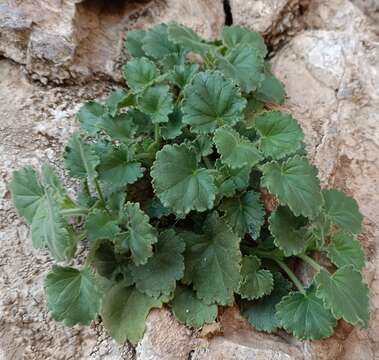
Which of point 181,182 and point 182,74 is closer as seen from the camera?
point 181,182

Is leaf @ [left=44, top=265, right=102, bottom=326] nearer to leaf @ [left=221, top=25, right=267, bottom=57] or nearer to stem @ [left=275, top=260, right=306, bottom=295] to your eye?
stem @ [left=275, top=260, right=306, bottom=295]

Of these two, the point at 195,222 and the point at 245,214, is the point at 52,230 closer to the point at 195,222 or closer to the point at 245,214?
the point at 195,222

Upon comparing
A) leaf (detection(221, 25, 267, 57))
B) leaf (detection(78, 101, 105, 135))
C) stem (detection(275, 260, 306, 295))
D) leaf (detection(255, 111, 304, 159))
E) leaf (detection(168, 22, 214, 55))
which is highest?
leaf (detection(221, 25, 267, 57))

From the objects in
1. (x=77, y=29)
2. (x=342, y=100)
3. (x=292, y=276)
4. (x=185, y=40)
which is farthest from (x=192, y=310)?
(x=77, y=29)

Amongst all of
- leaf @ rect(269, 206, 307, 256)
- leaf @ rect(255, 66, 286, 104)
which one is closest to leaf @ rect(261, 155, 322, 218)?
leaf @ rect(269, 206, 307, 256)

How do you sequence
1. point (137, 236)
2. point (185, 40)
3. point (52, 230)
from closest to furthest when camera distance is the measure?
point (52, 230) < point (137, 236) < point (185, 40)

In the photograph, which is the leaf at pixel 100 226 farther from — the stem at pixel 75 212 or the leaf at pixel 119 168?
the leaf at pixel 119 168
